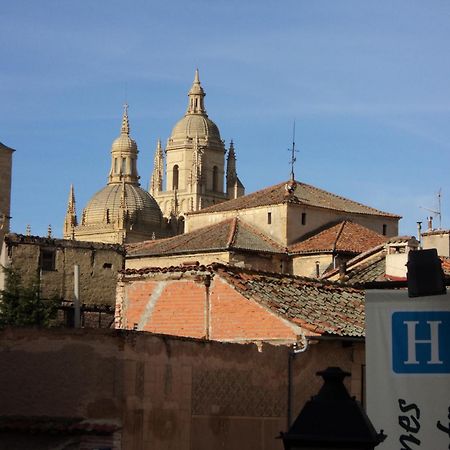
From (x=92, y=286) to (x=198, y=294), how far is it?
21067 mm

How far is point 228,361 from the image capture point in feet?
50.2

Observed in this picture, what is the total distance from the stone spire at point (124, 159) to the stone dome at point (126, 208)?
171 inches

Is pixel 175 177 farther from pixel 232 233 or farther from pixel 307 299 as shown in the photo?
pixel 307 299

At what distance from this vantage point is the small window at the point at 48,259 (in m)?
39.3

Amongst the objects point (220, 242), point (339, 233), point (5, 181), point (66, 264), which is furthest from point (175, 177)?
point (66, 264)

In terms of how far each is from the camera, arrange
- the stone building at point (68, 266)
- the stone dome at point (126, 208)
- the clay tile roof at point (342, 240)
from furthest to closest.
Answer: the stone dome at point (126, 208) → the clay tile roof at point (342, 240) → the stone building at point (68, 266)

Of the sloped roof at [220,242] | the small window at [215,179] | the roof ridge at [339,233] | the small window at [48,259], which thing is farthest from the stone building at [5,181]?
the small window at [215,179]

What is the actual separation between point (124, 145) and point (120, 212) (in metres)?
16.6

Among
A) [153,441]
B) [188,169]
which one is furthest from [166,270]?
[188,169]

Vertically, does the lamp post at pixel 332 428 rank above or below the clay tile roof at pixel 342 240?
below

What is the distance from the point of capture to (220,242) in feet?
154

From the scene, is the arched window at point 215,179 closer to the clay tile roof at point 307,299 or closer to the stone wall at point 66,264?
the stone wall at point 66,264

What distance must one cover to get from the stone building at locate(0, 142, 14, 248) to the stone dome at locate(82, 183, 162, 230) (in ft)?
122

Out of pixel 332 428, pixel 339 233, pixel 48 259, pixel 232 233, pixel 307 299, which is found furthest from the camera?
pixel 339 233
